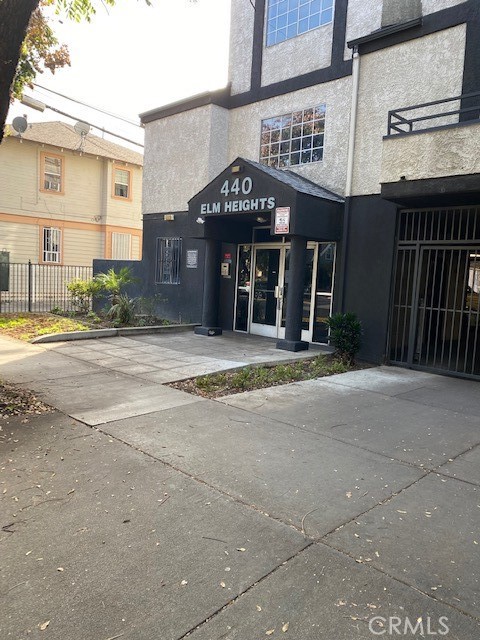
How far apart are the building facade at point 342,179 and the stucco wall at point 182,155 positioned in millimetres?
56

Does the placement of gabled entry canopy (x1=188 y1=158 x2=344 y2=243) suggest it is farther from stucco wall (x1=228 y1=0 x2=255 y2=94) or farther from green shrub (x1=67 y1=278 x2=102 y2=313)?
green shrub (x1=67 y1=278 x2=102 y2=313)

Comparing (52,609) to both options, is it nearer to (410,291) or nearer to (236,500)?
(236,500)

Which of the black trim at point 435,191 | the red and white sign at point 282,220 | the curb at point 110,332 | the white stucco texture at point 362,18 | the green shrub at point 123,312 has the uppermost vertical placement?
the white stucco texture at point 362,18

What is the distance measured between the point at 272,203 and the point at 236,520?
25.0ft

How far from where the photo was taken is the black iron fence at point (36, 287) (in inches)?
635

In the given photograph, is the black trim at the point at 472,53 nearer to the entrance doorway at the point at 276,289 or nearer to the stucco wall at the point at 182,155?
the entrance doorway at the point at 276,289

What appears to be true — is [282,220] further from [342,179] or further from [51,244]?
[51,244]

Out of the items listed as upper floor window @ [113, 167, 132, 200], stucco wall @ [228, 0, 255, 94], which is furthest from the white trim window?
stucco wall @ [228, 0, 255, 94]

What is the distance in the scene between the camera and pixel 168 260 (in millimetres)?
14891

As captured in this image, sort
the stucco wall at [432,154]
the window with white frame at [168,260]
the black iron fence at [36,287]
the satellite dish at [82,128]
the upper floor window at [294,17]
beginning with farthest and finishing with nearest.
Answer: the satellite dish at [82,128] → the black iron fence at [36,287] → the window with white frame at [168,260] → the upper floor window at [294,17] → the stucco wall at [432,154]

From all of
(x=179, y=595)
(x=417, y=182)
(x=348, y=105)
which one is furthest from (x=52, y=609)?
(x=348, y=105)

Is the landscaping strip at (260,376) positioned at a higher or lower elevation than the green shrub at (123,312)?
lower

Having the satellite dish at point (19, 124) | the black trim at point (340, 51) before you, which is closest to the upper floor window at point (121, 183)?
the satellite dish at point (19, 124)

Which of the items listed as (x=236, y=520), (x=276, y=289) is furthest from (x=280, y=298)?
(x=236, y=520)
